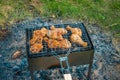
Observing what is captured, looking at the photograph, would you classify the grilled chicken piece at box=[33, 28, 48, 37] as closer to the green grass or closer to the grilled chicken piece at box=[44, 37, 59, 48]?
the grilled chicken piece at box=[44, 37, 59, 48]

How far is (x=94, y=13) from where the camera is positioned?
556 cm

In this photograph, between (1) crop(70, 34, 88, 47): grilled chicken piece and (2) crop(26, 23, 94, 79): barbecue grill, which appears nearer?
(2) crop(26, 23, 94, 79): barbecue grill

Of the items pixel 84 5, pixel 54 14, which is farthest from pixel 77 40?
pixel 84 5

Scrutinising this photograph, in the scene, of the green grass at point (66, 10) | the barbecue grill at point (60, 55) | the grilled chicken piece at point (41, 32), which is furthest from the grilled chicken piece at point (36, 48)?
the green grass at point (66, 10)

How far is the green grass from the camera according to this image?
539cm

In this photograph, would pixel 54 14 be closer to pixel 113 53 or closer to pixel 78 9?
pixel 78 9

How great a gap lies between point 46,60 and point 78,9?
301 cm

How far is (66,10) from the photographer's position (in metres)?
5.64

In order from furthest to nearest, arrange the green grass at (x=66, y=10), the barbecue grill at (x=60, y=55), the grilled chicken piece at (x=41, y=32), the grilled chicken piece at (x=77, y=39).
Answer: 1. the green grass at (x=66, y=10)
2. the grilled chicken piece at (x=41, y=32)
3. the grilled chicken piece at (x=77, y=39)
4. the barbecue grill at (x=60, y=55)

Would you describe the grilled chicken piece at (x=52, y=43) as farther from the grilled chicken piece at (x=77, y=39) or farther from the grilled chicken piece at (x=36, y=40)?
the grilled chicken piece at (x=77, y=39)

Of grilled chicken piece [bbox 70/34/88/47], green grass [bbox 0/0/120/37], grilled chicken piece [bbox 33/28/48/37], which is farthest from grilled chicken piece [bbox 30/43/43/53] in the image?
green grass [bbox 0/0/120/37]

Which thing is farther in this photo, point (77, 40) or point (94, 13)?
point (94, 13)

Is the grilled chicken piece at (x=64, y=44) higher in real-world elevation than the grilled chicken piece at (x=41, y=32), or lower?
lower

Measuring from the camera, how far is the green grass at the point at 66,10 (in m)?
5.39
